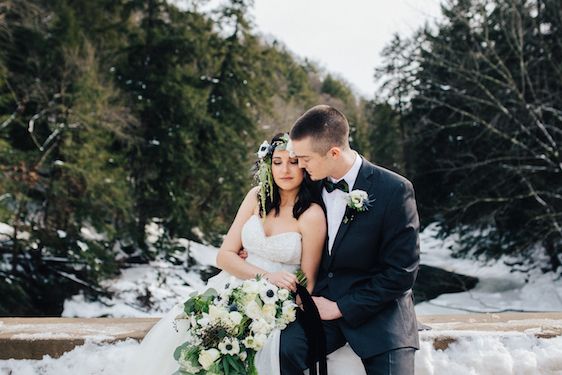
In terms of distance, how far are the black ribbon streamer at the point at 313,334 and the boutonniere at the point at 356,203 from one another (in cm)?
45

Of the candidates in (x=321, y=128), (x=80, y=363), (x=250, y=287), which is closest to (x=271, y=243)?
(x=250, y=287)

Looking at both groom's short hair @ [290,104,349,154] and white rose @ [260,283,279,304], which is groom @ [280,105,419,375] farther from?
white rose @ [260,283,279,304]

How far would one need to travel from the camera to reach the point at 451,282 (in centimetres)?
1531

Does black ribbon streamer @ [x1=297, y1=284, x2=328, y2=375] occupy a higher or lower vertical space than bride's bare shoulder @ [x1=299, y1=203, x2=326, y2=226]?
lower

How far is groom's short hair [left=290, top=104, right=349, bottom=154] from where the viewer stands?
9.05 feet

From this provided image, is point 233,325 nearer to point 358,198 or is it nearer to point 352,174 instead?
point 358,198

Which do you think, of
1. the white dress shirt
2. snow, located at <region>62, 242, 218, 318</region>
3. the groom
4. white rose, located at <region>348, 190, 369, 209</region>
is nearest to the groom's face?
the groom

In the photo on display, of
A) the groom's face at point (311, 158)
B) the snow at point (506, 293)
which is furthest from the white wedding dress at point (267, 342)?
the snow at point (506, 293)

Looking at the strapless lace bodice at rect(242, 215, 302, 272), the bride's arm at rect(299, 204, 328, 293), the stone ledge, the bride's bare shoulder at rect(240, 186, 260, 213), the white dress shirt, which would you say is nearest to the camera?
the white dress shirt

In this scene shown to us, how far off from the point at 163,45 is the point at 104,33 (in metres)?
2.50

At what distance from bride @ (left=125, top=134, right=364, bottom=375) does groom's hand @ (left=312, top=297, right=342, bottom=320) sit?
162mm

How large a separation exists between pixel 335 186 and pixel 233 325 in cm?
89

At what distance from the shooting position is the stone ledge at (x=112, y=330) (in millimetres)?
3201

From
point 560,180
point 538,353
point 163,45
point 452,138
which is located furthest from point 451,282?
point 538,353
